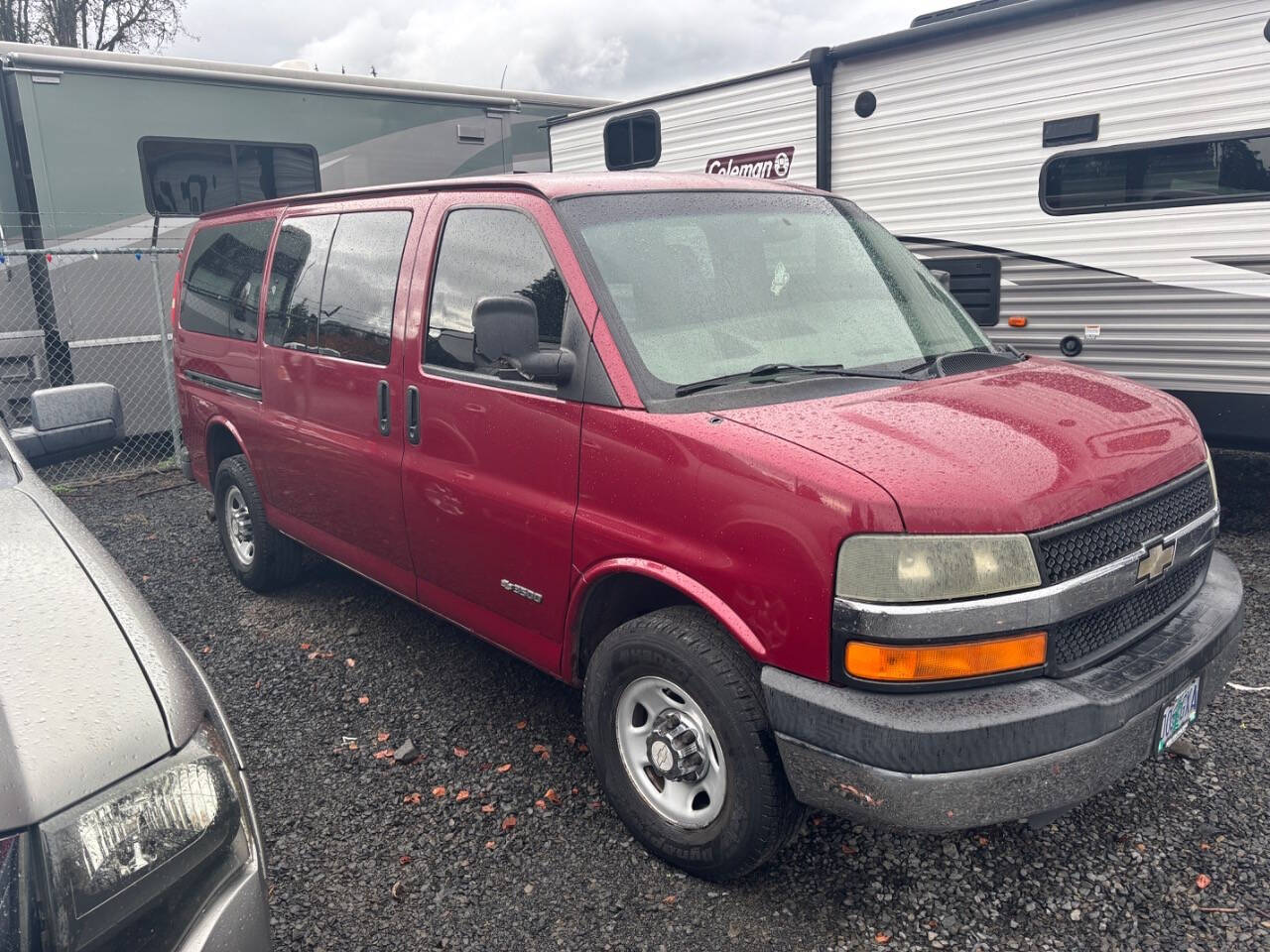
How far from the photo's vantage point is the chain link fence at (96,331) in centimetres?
778

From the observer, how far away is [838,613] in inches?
94.0

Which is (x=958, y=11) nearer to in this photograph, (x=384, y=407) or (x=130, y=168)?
(x=384, y=407)

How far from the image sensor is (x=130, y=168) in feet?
27.0

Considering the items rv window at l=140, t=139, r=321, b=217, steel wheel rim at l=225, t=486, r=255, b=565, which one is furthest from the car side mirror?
rv window at l=140, t=139, r=321, b=217

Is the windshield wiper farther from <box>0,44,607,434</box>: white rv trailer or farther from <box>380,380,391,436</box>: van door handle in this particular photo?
<box>0,44,607,434</box>: white rv trailer

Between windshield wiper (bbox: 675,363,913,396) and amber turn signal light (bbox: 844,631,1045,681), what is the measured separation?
92 cm

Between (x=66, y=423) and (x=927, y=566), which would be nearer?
(x=927, y=566)

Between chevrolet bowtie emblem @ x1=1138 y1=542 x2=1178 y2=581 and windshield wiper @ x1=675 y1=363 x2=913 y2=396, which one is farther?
windshield wiper @ x1=675 y1=363 x2=913 y2=396

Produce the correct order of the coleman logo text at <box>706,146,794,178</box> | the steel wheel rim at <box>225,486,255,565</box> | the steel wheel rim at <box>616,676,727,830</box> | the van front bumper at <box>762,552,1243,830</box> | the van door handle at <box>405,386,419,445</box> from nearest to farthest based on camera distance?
the van front bumper at <box>762,552,1243,830</box> → the steel wheel rim at <box>616,676,727,830</box> → the van door handle at <box>405,386,419,445</box> → the steel wheel rim at <box>225,486,255,565</box> → the coleman logo text at <box>706,146,794,178</box>

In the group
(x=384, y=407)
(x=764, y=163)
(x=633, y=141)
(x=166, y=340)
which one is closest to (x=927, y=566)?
(x=384, y=407)

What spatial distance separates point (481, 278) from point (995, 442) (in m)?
1.83

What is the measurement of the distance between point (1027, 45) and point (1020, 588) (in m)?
4.69

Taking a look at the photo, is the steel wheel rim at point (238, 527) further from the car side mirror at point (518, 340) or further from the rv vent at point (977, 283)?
the rv vent at point (977, 283)

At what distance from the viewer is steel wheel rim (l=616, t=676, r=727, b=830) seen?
278 centimetres
